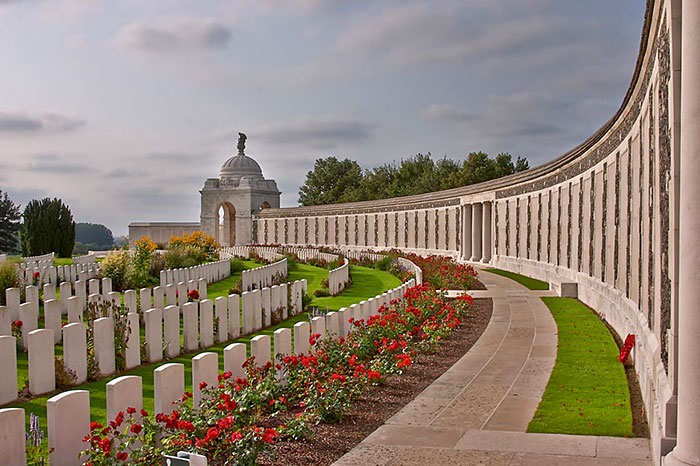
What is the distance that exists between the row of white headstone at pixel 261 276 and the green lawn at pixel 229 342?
74 centimetres

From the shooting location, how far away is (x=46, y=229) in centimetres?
3697

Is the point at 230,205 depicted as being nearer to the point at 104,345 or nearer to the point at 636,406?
the point at 104,345

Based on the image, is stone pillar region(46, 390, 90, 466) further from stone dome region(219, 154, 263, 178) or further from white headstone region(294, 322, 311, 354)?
stone dome region(219, 154, 263, 178)

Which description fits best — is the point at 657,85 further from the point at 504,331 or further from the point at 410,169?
the point at 410,169

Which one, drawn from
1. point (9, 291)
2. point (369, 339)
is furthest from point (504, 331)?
point (9, 291)

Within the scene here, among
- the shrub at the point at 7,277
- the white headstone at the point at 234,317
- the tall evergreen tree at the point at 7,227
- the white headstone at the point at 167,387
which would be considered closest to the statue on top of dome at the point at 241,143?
the tall evergreen tree at the point at 7,227

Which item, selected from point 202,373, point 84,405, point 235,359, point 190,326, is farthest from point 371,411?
point 190,326

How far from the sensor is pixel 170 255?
2294cm

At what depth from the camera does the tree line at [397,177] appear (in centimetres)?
5519

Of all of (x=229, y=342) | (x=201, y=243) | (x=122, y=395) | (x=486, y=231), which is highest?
(x=486, y=231)

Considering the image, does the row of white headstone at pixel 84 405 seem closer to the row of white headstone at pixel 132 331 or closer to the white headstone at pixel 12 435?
the white headstone at pixel 12 435

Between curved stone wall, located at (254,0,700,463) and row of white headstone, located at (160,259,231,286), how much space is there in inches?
418

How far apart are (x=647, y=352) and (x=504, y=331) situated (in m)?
4.08

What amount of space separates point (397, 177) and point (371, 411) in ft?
216
